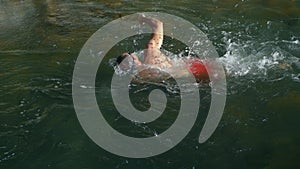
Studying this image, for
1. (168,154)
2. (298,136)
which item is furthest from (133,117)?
(298,136)

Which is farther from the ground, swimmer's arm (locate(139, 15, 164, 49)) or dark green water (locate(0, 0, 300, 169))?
swimmer's arm (locate(139, 15, 164, 49))

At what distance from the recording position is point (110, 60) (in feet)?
27.7

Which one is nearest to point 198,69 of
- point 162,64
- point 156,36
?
point 162,64

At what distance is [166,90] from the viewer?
7.59 metres

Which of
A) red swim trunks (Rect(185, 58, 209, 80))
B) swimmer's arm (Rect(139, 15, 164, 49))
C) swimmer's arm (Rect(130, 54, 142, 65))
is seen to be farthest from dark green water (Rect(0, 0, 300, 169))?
swimmer's arm (Rect(139, 15, 164, 49))

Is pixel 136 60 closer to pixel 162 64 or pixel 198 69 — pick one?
pixel 162 64

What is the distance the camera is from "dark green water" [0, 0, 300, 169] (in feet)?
20.2

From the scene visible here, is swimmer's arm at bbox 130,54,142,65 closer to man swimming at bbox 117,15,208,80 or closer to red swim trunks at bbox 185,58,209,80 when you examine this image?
man swimming at bbox 117,15,208,80

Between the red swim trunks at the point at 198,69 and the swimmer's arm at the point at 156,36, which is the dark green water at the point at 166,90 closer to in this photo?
the red swim trunks at the point at 198,69

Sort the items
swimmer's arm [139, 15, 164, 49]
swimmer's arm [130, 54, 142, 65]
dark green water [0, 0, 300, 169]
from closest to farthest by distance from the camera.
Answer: dark green water [0, 0, 300, 169] < swimmer's arm [130, 54, 142, 65] < swimmer's arm [139, 15, 164, 49]

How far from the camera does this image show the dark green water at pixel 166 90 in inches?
243

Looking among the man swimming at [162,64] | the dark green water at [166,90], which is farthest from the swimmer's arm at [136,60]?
the dark green water at [166,90]

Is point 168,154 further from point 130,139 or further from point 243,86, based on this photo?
point 243,86

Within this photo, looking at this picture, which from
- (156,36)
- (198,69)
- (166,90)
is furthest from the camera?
(156,36)
